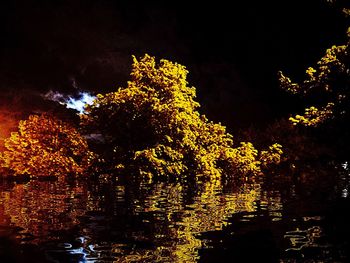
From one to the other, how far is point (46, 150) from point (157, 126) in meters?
14.1

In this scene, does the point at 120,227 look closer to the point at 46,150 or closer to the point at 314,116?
the point at 314,116

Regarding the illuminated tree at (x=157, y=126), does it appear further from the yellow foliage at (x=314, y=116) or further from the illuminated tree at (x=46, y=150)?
the yellow foliage at (x=314, y=116)

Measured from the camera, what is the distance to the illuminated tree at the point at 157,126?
1476 inches

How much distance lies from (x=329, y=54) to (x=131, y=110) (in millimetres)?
20408

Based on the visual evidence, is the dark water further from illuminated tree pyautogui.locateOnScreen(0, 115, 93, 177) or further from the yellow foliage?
illuminated tree pyautogui.locateOnScreen(0, 115, 93, 177)

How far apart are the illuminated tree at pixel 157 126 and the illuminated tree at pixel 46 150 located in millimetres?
3424

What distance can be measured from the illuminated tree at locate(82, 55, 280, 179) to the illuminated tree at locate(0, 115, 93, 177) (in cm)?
342

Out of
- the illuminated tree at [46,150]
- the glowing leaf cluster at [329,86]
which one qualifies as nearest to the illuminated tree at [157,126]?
the illuminated tree at [46,150]

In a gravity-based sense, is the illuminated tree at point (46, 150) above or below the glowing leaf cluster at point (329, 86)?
above

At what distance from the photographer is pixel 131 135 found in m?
40.6

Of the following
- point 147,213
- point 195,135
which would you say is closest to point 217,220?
point 147,213

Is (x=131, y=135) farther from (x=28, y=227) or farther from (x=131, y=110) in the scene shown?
(x=28, y=227)

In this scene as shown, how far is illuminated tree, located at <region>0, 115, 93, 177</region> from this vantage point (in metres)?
43.3

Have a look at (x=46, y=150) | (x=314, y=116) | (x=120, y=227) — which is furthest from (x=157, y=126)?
(x=120, y=227)
